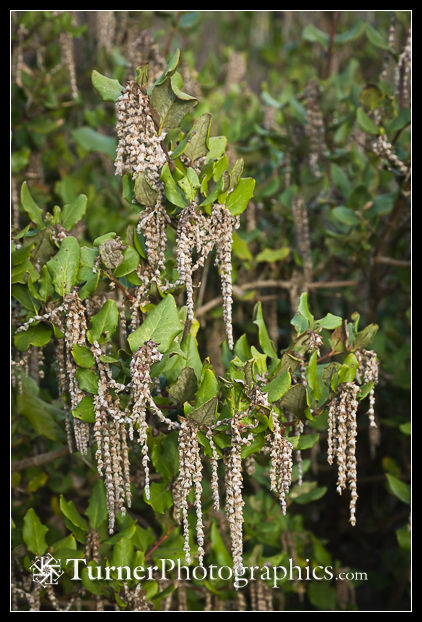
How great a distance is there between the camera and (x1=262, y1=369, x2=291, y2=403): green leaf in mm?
1382

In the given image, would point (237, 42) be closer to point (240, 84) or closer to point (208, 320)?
point (240, 84)

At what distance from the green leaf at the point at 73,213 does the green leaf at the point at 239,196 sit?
0.39m

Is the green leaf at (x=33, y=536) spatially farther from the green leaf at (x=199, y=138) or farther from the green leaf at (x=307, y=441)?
the green leaf at (x=199, y=138)

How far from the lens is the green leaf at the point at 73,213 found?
161 cm

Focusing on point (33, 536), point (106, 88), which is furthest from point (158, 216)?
point (33, 536)

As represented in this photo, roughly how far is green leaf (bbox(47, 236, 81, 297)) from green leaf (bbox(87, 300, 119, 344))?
0.08 m

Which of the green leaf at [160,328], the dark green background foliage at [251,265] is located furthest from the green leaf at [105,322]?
the green leaf at [160,328]

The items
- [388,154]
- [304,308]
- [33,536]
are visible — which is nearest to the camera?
[304,308]

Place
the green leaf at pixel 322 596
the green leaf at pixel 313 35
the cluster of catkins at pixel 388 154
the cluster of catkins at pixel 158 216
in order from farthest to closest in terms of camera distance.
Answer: the green leaf at pixel 313 35 < the green leaf at pixel 322 596 < the cluster of catkins at pixel 388 154 < the cluster of catkins at pixel 158 216

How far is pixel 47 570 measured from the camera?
1.81 meters

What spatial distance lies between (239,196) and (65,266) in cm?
38

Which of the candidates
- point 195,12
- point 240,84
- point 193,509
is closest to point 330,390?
point 193,509

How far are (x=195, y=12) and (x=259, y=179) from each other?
66 centimetres

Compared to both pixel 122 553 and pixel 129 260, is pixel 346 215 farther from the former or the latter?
pixel 122 553
